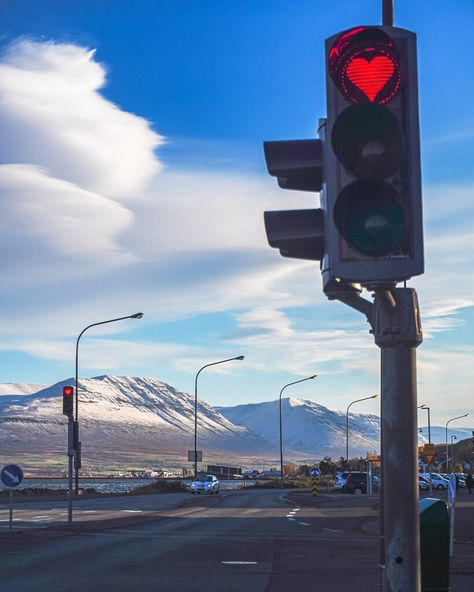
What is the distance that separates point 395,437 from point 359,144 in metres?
1.19

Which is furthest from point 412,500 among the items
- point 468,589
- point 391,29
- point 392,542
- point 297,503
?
point 297,503

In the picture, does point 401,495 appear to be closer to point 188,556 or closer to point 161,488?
point 188,556

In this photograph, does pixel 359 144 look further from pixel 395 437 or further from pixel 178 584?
pixel 178 584

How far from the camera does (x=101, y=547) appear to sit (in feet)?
69.1

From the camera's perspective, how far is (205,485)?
6438 centimetres

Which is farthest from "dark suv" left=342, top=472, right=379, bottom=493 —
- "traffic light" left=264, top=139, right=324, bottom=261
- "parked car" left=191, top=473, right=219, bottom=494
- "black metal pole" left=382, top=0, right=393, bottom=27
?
"traffic light" left=264, top=139, right=324, bottom=261

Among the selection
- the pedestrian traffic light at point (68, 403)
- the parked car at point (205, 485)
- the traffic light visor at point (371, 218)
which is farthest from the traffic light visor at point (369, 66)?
the parked car at point (205, 485)

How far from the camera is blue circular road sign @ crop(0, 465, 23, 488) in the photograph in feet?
81.4

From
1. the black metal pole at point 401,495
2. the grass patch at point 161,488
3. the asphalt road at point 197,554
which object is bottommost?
the grass patch at point 161,488

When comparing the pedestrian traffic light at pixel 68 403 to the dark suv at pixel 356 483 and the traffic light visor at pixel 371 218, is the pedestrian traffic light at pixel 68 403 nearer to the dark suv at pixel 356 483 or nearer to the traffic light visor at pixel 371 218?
the traffic light visor at pixel 371 218

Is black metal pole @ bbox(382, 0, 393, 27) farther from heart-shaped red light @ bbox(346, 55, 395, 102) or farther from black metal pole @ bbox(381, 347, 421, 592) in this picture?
black metal pole @ bbox(381, 347, 421, 592)

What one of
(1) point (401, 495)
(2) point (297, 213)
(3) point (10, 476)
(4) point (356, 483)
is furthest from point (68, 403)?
(4) point (356, 483)

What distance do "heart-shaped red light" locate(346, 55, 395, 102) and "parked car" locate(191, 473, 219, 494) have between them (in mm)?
61580

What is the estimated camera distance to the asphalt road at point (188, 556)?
14406 millimetres
